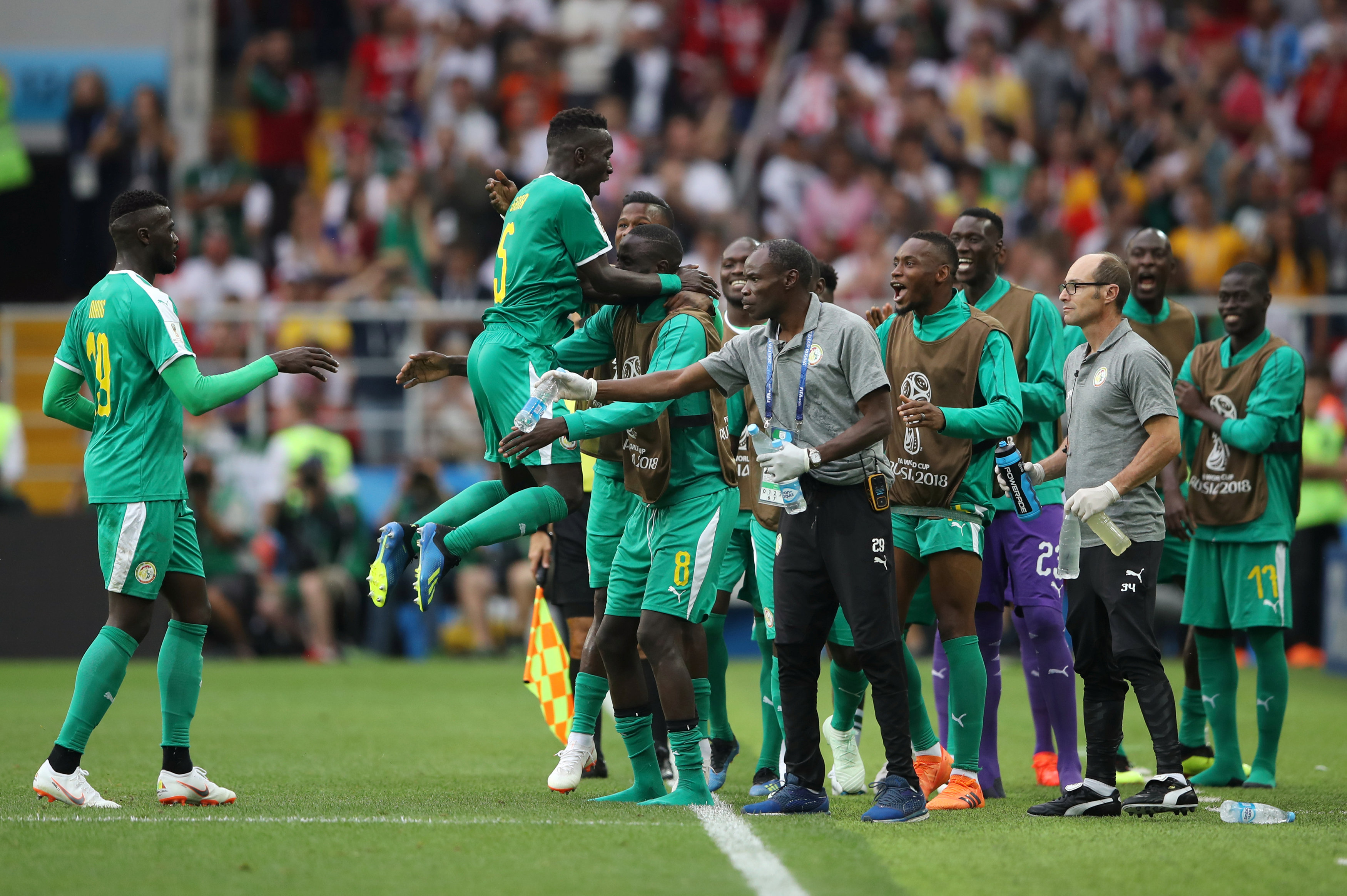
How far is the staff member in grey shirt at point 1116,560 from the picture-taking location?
279 inches

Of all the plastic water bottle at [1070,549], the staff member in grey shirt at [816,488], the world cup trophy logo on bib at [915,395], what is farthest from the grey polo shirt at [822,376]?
the plastic water bottle at [1070,549]

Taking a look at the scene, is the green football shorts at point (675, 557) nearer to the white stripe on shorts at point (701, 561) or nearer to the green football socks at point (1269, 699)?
the white stripe on shorts at point (701, 561)

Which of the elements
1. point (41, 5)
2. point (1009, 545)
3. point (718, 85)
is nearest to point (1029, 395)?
point (1009, 545)

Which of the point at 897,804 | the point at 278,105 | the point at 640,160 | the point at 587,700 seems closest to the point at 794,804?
the point at 897,804

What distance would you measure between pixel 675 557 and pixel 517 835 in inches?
56.7

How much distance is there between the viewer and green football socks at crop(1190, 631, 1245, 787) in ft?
27.7

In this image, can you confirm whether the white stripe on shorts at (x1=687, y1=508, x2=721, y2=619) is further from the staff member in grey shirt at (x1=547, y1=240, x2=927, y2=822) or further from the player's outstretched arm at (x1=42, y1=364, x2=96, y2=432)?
the player's outstretched arm at (x1=42, y1=364, x2=96, y2=432)

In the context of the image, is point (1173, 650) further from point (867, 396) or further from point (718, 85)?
point (867, 396)

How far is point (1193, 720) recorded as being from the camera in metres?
9.03

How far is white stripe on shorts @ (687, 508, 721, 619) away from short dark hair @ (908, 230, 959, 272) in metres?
1.66

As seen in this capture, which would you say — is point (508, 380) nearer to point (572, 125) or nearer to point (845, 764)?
point (572, 125)

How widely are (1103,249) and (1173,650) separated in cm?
487

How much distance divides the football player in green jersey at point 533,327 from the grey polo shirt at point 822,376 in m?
0.59

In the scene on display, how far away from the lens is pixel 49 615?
1598 cm
